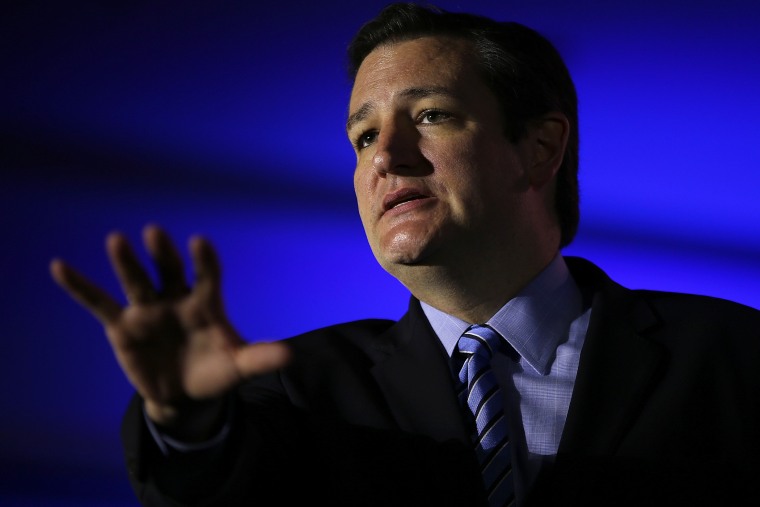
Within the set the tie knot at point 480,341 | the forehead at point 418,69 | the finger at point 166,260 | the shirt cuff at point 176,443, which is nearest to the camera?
the finger at point 166,260

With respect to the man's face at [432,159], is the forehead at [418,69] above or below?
above

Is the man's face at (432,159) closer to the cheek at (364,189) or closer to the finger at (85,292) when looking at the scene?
the cheek at (364,189)

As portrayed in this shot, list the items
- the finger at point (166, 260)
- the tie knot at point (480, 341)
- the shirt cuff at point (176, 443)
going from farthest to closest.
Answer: the tie knot at point (480, 341) → the shirt cuff at point (176, 443) → the finger at point (166, 260)

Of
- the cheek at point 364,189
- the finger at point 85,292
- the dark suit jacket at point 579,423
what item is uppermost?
the cheek at point 364,189

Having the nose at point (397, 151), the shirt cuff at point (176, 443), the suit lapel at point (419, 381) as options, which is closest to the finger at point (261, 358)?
the shirt cuff at point (176, 443)

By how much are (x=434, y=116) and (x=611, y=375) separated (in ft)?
1.52

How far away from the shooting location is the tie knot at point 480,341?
118cm

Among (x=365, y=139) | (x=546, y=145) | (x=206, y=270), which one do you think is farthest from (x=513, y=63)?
(x=206, y=270)

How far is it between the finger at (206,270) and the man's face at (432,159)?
1.61 ft

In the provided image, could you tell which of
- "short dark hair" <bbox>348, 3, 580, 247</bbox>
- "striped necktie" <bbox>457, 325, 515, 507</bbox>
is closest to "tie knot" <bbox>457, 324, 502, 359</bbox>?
"striped necktie" <bbox>457, 325, 515, 507</bbox>

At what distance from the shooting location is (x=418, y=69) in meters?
1.30

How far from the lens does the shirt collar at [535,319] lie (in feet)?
3.94

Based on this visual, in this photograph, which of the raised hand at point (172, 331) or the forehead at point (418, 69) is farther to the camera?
the forehead at point (418, 69)

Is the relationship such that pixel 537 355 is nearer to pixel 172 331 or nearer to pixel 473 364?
pixel 473 364
